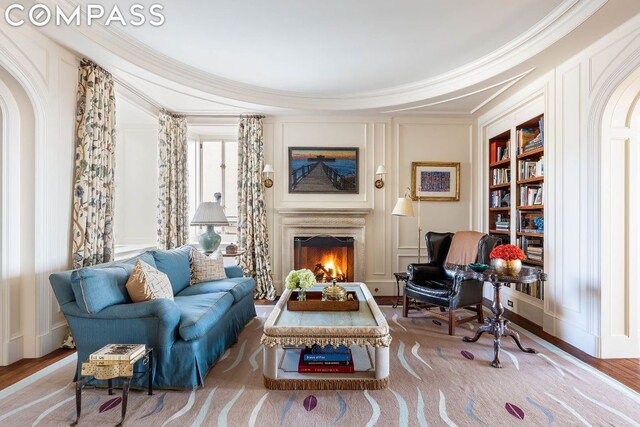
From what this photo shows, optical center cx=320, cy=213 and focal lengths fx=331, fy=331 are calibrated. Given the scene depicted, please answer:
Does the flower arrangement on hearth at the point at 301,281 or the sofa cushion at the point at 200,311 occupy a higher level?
the flower arrangement on hearth at the point at 301,281

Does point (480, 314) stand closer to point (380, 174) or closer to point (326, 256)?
point (326, 256)

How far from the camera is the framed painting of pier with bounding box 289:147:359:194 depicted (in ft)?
16.9

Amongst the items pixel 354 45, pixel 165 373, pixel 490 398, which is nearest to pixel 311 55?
pixel 354 45

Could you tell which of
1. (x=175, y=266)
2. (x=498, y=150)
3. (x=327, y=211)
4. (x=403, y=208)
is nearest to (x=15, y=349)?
(x=175, y=266)

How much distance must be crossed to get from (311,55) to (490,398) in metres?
3.53

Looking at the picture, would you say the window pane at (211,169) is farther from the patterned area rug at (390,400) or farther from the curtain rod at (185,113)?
the patterned area rug at (390,400)

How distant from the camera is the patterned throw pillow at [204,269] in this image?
3.73 meters

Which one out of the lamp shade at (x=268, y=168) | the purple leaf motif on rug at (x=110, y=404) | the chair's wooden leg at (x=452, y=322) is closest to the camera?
the purple leaf motif on rug at (x=110, y=404)

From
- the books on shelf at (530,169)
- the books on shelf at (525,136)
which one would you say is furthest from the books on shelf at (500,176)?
the books on shelf at (525,136)

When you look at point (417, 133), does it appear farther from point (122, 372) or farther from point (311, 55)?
point (122, 372)

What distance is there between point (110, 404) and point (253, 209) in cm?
313

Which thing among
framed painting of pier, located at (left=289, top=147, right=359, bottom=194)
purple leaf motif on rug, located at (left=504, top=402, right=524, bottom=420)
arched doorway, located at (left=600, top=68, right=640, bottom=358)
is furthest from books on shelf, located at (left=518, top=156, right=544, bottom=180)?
purple leaf motif on rug, located at (left=504, top=402, right=524, bottom=420)

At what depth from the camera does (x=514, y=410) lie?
214cm

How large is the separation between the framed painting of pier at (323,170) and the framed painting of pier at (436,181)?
99cm
